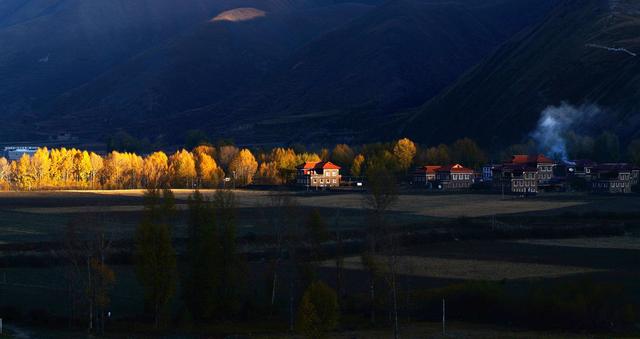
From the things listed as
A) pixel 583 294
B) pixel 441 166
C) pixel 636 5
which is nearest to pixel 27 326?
pixel 583 294

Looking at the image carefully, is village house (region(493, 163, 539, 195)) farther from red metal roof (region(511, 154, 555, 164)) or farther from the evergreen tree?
the evergreen tree

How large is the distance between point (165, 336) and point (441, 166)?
7880 cm

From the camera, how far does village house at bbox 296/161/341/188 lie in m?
110

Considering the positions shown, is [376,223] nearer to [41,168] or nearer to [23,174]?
[23,174]

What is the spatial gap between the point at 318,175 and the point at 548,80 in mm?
57887

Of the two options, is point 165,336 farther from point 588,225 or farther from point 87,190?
point 87,190

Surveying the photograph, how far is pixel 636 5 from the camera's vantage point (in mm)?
175500

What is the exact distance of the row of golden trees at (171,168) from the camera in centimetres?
11200

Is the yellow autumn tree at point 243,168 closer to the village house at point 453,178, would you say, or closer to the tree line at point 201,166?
the tree line at point 201,166

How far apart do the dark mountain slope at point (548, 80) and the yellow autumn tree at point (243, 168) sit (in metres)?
42.3

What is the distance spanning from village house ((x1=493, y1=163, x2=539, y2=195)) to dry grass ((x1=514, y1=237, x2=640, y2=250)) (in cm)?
3408

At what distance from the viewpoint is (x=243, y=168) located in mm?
117312

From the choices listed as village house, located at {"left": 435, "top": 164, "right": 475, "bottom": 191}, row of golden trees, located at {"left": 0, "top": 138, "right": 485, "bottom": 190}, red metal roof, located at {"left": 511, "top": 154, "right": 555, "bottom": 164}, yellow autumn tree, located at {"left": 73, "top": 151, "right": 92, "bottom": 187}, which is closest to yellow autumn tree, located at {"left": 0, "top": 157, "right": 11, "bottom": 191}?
row of golden trees, located at {"left": 0, "top": 138, "right": 485, "bottom": 190}

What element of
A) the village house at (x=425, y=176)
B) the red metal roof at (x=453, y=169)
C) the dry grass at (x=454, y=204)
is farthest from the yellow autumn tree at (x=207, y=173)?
the red metal roof at (x=453, y=169)
